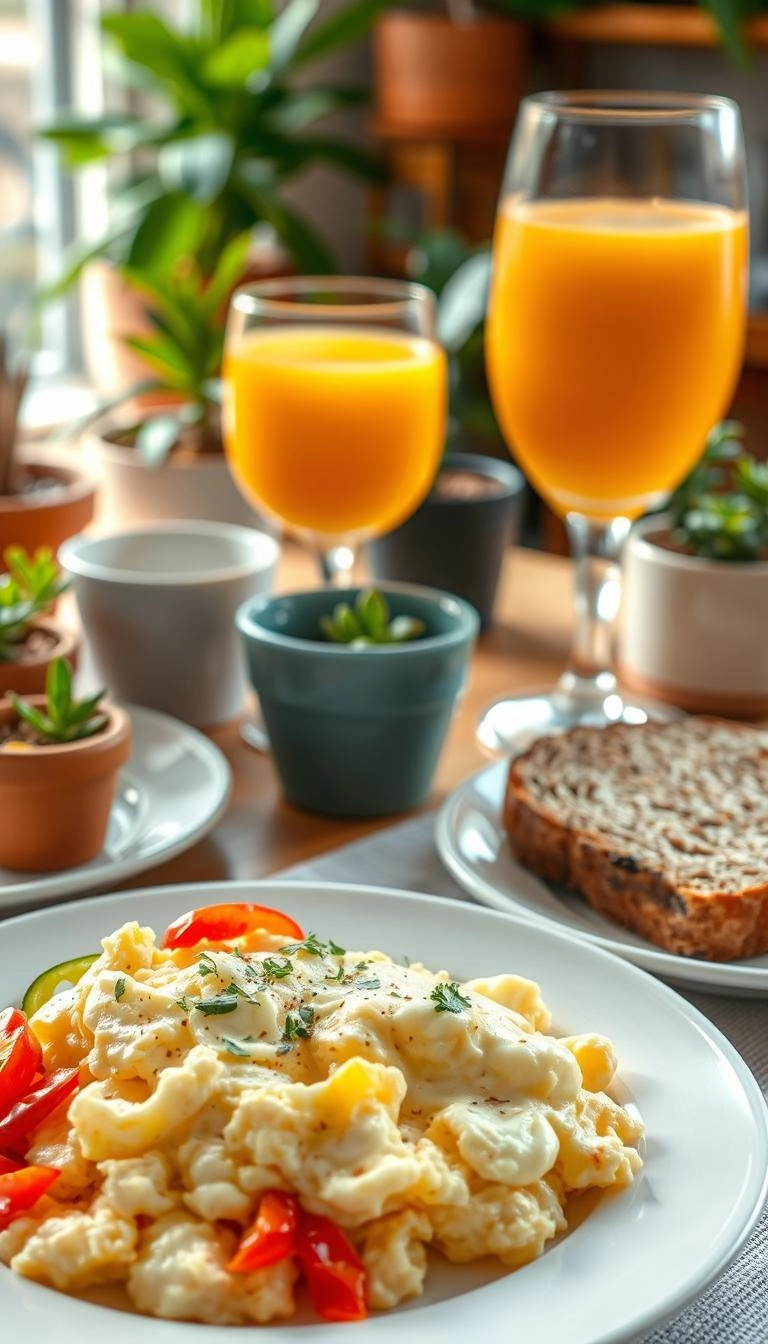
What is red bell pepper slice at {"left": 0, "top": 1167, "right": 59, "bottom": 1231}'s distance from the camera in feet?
2.69

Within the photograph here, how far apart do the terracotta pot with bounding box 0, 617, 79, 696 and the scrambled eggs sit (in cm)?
58

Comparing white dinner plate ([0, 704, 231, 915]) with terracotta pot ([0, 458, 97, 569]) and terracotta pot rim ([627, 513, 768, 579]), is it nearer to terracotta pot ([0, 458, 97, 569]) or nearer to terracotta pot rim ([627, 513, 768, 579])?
terracotta pot ([0, 458, 97, 569])

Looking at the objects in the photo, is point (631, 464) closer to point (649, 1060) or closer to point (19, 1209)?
point (649, 1060)

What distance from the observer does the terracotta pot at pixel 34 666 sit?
149 cm

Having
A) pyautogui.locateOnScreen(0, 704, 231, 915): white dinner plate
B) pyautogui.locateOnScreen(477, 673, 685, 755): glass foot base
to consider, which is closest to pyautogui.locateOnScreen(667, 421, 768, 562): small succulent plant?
pyautogui.locateOnScreen(477, 673, 685, 755): glass foot base

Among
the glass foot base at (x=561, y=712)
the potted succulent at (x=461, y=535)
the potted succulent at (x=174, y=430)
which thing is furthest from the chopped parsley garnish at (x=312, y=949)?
the potted succulent at (x=174, y=430)

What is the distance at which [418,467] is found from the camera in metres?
1.89

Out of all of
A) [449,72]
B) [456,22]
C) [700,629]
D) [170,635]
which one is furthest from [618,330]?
[456,22]

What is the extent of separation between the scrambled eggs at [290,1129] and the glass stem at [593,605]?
2.70ft

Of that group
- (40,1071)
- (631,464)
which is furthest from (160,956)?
(631,464)

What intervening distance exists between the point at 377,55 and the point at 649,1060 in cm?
401

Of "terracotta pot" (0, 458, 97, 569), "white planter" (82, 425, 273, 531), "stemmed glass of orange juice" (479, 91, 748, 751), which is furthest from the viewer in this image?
"white planter" (82, 425, 273, 531)

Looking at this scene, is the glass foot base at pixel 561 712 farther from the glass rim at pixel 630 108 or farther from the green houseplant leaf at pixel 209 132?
the green houseplant leaf at pixel 209 132

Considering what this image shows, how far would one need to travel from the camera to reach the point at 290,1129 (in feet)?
2.66
